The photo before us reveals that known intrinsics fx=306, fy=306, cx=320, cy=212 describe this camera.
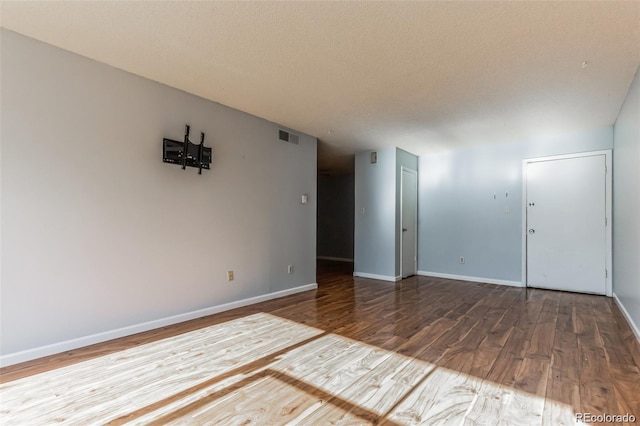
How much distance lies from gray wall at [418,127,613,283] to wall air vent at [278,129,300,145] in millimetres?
2912

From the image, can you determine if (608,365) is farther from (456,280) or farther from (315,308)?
(456,280)

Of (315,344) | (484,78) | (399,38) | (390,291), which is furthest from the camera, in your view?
(390,291)

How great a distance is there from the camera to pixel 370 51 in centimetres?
247

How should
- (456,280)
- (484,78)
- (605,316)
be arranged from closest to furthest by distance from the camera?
(484,78) < (605,316) < (456,280)

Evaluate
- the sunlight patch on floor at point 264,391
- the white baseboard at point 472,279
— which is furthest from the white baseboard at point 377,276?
the sunlight patch on floor at point 264,391

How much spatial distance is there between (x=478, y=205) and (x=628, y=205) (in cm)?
235

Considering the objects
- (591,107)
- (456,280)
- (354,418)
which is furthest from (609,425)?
(456,280)

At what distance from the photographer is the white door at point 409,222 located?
228 inches

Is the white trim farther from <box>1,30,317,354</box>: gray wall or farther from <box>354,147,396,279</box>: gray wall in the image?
<box>1,30,317,354</box>: gray wall

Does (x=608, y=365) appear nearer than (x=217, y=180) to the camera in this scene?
Yes

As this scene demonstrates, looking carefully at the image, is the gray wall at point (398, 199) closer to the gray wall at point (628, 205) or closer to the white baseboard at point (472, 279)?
the white baseboard at point (472, 279)

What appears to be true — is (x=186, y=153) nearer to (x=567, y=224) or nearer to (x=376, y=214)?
(x=376, y=214)

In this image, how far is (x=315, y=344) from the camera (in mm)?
2699

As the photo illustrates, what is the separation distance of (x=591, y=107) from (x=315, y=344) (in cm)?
416
